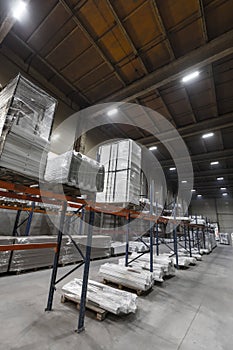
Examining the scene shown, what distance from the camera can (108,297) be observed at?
3.29m

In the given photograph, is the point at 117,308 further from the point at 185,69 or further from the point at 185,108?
the point at 185,108

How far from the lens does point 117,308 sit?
297cm

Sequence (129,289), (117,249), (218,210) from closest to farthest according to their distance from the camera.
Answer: (129,289) → (117,249) → (218,210)

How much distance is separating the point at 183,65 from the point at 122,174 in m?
5.02

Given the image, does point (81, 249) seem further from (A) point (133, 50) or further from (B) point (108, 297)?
(A) point (133, 50)

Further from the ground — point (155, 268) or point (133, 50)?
point (133, 50)

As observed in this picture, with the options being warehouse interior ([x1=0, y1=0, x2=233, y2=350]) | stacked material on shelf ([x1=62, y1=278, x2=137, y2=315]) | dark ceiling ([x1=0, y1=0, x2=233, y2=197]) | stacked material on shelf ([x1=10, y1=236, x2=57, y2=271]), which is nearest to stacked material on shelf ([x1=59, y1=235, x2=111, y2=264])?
warehouse interior ([x1=0, y1=0, x2=233, y2=350])

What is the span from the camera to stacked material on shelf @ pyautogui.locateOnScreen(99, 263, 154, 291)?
421 cm

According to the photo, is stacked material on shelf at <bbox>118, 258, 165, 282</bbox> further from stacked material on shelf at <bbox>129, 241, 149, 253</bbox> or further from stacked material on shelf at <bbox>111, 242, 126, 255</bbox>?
stacked material on shelf at <bbox>129, 241, 149, 253</bbox>

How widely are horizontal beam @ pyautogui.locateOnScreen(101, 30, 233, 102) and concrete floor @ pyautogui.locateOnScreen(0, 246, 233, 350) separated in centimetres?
718

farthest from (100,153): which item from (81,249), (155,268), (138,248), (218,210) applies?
(218,210)

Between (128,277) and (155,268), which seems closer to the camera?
(128,277)

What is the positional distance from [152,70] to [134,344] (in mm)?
8145

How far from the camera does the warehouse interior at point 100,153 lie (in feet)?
8.38
